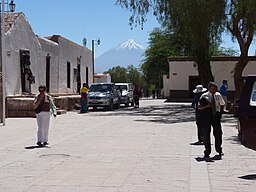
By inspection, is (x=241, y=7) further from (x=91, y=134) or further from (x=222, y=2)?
(x=91, y=134)

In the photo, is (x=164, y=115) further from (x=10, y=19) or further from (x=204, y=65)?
(x=10, y=19)

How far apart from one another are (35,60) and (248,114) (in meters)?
22.1

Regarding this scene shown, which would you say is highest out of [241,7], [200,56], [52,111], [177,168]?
[241,7]

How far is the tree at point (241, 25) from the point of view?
22594 mm

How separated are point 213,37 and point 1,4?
1136cm

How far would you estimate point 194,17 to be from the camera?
77.5 feet

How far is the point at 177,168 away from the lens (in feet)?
31.9

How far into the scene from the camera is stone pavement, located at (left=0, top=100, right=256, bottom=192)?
802cm

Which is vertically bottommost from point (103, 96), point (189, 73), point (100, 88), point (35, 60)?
point (103, 96)

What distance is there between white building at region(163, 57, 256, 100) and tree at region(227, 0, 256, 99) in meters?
17.5

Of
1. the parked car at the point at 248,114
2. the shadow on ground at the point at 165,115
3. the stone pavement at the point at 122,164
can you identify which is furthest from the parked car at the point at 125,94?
the parked car at the point at 248,114

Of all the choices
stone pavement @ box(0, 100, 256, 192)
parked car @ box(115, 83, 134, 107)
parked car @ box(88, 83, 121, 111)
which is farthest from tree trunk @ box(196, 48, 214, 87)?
stone pavement @ box(0, 100, 256, 192)

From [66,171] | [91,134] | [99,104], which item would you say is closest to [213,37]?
[99,104]

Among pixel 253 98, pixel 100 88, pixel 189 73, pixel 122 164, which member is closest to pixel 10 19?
pixel 100 88
